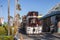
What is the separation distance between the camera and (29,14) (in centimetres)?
3167

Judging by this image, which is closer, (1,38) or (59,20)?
(1,38)

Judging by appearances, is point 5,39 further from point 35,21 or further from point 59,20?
point 59,20

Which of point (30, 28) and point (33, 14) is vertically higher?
point (33, 14)

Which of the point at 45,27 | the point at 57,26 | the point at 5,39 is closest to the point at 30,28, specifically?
the point at 5,39

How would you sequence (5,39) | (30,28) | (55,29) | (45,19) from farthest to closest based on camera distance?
(45,19) < (55,29) < (30,28) < (5,39)

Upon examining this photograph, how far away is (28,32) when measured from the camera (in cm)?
3066

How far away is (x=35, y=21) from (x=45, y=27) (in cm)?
1172

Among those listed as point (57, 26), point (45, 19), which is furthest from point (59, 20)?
point (45, 19)

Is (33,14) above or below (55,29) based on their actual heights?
above

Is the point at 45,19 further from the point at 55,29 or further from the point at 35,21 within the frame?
the point at 35,21

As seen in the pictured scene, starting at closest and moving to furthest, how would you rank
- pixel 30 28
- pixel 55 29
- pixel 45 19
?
pixel 30 28 → pixel 55 29 → pixel 45 19

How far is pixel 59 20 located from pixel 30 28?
9.15 meters

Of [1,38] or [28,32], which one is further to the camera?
[28,32]

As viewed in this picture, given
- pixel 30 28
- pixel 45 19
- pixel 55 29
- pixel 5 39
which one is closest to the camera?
pixel 5 39
